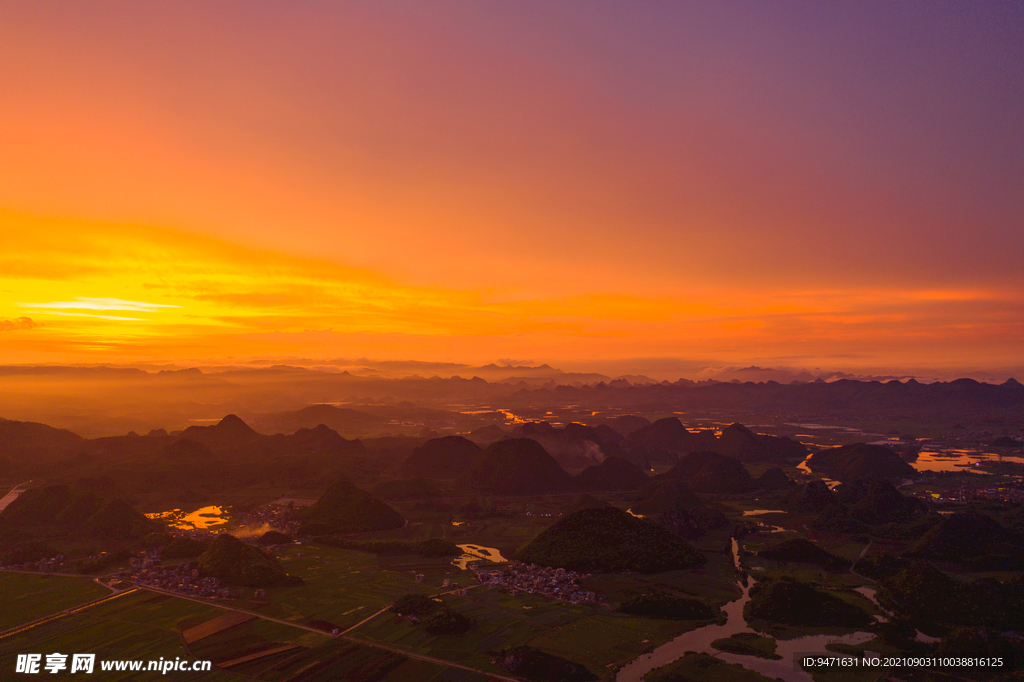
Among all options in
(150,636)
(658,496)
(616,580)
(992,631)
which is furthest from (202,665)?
(658,496)

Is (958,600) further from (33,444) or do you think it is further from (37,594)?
(33,444)

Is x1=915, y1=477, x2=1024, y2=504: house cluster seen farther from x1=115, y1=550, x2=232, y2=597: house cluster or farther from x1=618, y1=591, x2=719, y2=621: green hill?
x1=115, y1=550, x2=232, y2=597: house cluster

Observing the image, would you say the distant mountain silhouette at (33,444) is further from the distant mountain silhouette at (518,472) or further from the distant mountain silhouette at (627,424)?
the distant mountain silhouette at (627,424)

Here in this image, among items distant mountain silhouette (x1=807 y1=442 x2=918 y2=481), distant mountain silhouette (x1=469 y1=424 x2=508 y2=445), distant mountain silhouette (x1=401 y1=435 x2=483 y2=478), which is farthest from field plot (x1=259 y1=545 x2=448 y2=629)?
distant mountain silhouette (x1=469 y1=424 x2=508 y2=445)

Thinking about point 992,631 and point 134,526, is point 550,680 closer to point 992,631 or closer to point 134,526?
point 992,631

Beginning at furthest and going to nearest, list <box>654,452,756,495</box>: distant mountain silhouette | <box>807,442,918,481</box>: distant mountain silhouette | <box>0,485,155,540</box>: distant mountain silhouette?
1. <box>807,442,918,481</box>: distant mountain silhouette
2. <box>654,452,756,495</box>: distant mountain silhouette
3. <box>0,485,155,540</box>: distant mountain silhouette

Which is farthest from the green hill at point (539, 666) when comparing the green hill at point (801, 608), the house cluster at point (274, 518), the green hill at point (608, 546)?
the house cluster at point (274, 518)
